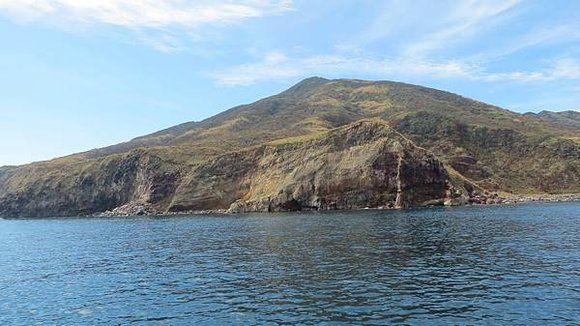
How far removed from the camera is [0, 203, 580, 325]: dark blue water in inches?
1250

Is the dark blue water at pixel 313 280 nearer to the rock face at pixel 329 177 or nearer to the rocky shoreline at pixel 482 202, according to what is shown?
the rock face at pixel 329 177

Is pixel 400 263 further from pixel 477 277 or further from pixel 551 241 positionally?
pixel 551 241

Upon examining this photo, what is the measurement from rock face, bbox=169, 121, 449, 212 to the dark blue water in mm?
80952

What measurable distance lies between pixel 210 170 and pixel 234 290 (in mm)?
157781

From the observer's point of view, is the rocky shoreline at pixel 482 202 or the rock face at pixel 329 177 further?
the rocky shoreline at pixel 482 202

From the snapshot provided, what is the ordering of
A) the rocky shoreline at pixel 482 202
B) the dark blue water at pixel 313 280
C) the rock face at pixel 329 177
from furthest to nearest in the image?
the rocky shoreline at pixel 482 202
the rock face at pixel 329 177
the dark blue water at pixel 313 280

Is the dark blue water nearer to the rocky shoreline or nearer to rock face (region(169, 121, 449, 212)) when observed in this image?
rock face (region(169, 121, 449, 212))

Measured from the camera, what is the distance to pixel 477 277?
41000 millimetres

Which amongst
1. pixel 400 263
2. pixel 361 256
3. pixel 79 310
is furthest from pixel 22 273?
pixel 400 263

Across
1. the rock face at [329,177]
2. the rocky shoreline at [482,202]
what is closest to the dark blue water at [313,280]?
the rock face at [329,177]

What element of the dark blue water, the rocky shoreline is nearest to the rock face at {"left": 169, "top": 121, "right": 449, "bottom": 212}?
the rocky shoreline

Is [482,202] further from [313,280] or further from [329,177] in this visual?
[313,280]

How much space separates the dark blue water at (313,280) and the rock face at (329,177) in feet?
266

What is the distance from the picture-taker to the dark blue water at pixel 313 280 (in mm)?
31750
